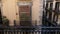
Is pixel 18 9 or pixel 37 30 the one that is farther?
pixel 18 9

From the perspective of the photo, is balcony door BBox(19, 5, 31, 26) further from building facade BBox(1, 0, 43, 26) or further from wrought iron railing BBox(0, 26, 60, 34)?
wrought iron railing BBox(0, 26, 60, 34)

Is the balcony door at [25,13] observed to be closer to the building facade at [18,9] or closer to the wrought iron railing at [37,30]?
the building facade at [18,9]

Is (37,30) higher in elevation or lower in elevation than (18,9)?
lower

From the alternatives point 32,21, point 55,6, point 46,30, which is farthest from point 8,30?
point 55,6

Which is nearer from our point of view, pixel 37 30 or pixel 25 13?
pixel 37 30

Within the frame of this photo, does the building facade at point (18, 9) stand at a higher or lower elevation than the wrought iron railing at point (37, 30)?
higher

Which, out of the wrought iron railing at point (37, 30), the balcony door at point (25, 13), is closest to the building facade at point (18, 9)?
the balcony door at point (25, 13)

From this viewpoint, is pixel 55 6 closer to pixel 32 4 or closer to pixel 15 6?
pixel 32 4

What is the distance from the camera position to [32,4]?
4.53 metres

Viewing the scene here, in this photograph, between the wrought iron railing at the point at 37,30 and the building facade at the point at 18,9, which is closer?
the wrought iron railing at the point at 37,30

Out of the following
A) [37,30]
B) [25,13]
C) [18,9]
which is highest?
[18,9]

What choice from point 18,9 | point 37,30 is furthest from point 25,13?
point 37,30

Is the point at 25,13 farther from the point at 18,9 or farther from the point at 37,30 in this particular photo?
the point at 37,30

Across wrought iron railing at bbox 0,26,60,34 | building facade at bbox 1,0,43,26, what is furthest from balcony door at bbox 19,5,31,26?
wrought iron railing at bbox 0,26,60,34
